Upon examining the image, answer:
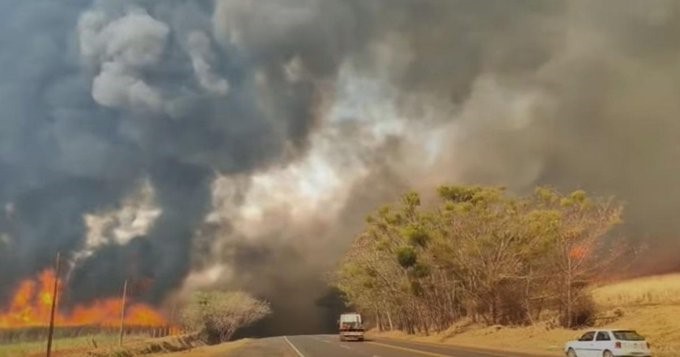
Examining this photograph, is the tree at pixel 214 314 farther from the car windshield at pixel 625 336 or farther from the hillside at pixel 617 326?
the car windshield at pixel 625 336

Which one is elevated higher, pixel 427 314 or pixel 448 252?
pixel 448 252

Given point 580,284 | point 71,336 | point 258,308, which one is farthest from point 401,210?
point 258,308

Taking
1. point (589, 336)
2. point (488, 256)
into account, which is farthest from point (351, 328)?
point (589, 336)

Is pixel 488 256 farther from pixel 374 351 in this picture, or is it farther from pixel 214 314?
pixel 214 314

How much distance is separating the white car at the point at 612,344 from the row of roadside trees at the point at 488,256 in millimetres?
25528

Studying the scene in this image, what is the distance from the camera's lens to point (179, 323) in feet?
430

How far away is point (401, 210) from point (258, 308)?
6757cm

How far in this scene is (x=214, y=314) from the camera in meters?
133

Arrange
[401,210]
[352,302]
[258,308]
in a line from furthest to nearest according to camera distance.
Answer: [258,308]
[352,302]
[401,210]

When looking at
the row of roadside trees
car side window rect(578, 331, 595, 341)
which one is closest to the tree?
the row of roadside trees

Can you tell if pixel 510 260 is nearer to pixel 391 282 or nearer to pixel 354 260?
pixel 391 282

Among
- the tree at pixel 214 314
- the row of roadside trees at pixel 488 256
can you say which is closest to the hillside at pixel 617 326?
the row of roadside trees at pixel 488 256

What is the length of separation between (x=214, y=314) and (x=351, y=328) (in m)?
62.4

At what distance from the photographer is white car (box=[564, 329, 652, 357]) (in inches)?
1236
